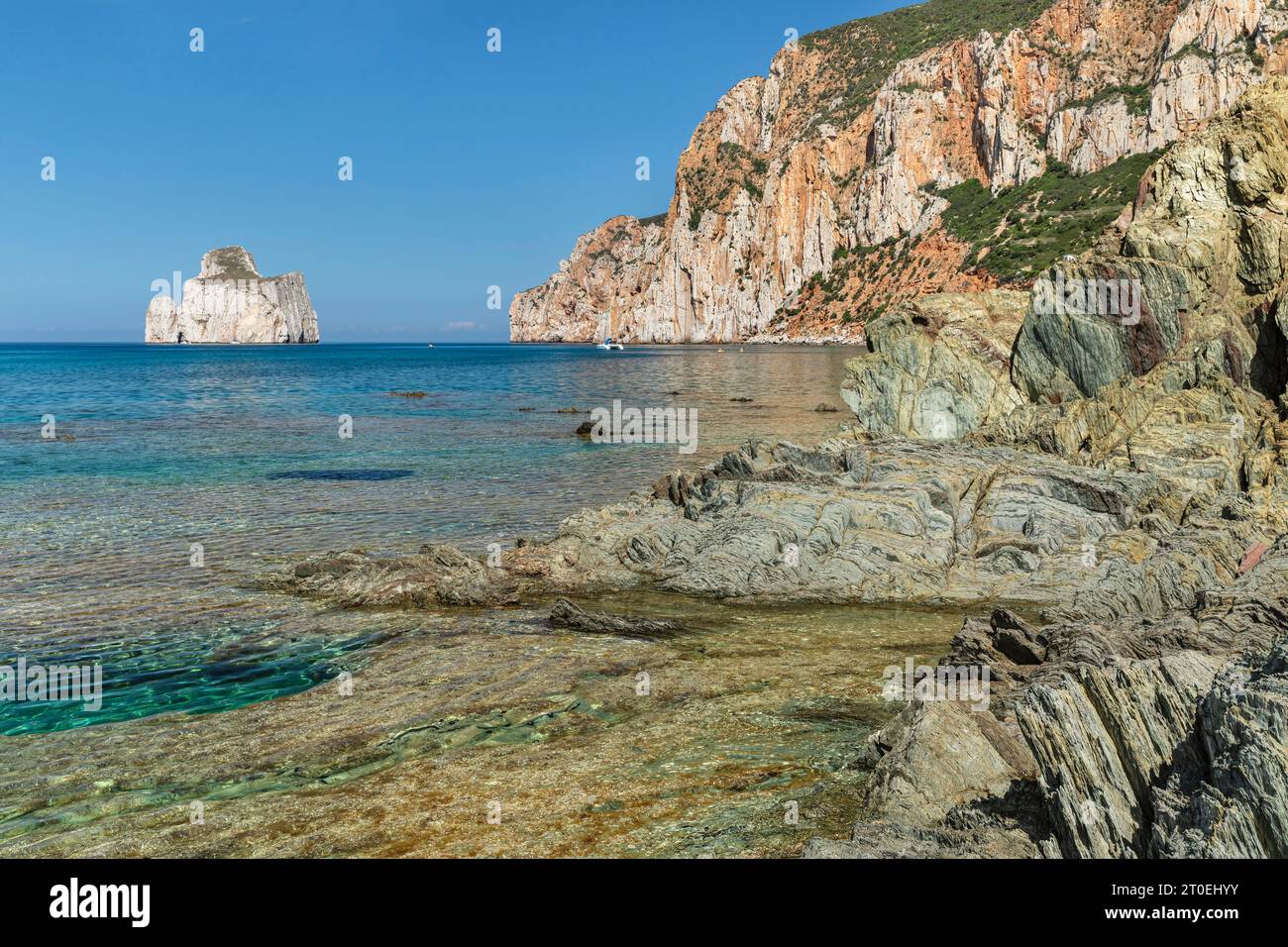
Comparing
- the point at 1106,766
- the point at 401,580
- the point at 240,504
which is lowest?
the point at 401,580

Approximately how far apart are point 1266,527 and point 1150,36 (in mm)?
196288

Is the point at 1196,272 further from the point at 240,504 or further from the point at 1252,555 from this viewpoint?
the point at 240,504

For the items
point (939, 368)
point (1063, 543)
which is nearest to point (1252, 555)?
point (1063, 543)

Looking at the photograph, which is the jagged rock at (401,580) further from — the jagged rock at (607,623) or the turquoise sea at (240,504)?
the jagged rock at (607,623)

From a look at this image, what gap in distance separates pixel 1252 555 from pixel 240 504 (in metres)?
26.6

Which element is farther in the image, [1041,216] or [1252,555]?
[1041,216]

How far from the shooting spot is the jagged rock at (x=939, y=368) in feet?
108

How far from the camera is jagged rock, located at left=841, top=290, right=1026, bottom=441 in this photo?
3303 centimetres

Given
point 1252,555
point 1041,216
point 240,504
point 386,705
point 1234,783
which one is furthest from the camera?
point 1041,216

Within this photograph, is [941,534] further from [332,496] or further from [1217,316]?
[332,496]

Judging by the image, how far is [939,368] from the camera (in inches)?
1355

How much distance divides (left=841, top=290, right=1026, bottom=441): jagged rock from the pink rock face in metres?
14.2
